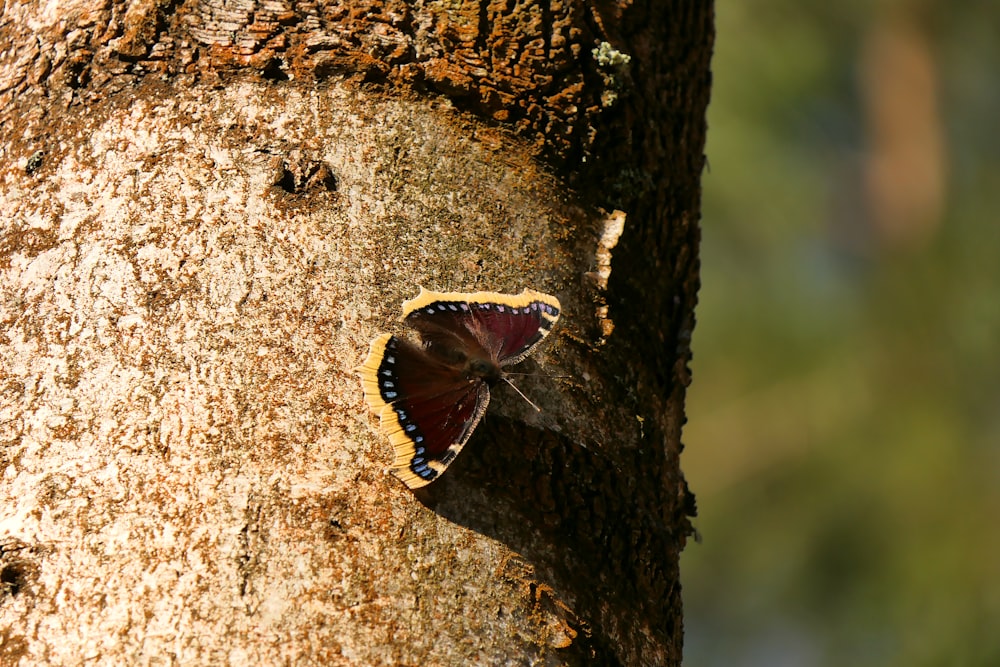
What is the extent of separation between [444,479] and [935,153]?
644 centimetres

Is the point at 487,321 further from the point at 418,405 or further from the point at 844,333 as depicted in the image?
the point at 844,333

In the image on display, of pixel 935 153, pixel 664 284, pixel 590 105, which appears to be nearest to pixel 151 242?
pixel 590 105

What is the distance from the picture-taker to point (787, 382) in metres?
6.83

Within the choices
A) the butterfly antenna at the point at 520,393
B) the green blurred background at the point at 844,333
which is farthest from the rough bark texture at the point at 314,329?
the green blurred background at the point at 844,333

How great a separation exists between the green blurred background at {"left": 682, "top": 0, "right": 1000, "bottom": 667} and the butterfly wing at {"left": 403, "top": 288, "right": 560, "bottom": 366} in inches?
183

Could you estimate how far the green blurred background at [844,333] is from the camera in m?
6.01

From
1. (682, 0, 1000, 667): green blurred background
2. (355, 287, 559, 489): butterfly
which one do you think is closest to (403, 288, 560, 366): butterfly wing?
(355, 287, 559, 489): butterfly

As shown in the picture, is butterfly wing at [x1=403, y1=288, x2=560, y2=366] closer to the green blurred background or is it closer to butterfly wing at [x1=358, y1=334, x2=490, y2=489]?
butterfly wing at [x1=358, y1=334, x2=490, y2=489]

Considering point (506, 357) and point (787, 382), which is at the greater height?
point (506, 357)

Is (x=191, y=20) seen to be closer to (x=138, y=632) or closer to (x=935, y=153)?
(x=138, y=632)

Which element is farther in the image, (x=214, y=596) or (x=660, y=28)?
(x=660, y=28)

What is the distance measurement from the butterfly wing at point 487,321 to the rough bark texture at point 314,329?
30 millimetres

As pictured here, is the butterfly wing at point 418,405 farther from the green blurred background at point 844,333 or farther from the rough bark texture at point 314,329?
the green blurred background at point 844,333

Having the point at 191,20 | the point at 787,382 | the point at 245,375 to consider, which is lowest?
the point at 787,382
